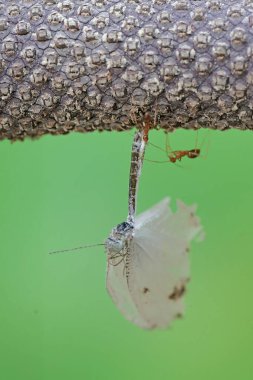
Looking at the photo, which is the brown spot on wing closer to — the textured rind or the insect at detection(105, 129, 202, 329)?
the insect at detection(105, 129, 202, 329)

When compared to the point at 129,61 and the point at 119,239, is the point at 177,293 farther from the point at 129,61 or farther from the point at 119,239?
the point at 129,61

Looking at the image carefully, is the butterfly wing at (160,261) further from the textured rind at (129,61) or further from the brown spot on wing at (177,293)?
the textured rind at (129,61)

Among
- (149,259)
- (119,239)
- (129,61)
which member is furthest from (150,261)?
(129,61)

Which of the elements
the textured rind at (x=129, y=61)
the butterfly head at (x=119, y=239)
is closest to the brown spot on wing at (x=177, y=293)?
the butterfly head at (x=119, y=239)

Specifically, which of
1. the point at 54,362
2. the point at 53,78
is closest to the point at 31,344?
the point at 54,362

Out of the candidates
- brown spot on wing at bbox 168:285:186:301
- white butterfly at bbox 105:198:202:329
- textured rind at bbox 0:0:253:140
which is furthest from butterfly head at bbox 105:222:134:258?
textured rind at bbox 0:0:253:140
